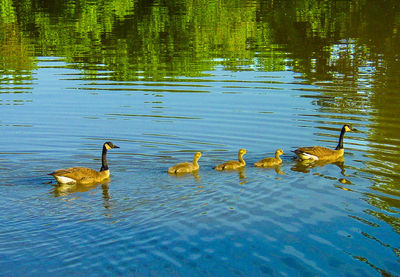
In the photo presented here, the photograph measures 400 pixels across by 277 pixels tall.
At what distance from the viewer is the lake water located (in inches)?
429

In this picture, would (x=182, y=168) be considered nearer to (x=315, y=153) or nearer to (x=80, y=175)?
(x=80, y=175)

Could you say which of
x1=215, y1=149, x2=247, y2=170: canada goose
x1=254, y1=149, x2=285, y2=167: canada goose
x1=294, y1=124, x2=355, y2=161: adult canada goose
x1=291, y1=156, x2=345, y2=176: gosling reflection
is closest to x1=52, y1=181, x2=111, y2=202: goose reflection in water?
x1=215, y1=149, x2=247, y2=170: canada goose

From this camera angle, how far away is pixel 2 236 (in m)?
11.4

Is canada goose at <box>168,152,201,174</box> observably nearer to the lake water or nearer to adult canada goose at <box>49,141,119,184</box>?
the lake water

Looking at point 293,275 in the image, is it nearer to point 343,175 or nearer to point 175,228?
point 175,228

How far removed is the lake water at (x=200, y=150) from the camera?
10898 mm

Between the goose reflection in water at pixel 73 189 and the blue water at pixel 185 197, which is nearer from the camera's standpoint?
the blue water at pixel 185 197

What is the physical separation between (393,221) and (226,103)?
1242cm

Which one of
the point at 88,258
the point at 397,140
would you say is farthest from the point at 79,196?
the point at 397,140

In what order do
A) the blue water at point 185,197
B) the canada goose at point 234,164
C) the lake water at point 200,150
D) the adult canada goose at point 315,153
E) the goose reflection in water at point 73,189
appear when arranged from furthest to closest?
the adult canada goose at point 315,153
the canada goose at point 234,164
the goose reflection in water at point 73,189
the lake water at point 200,150
the blue water at point 185,197

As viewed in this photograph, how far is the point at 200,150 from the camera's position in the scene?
711 inches

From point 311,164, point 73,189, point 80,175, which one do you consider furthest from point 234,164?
point 73,189

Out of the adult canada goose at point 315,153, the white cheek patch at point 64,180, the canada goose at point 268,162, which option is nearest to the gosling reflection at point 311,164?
the adult canada goose at point 315,153

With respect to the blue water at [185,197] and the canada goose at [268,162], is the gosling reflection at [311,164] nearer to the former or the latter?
the blue water at [185,197]
